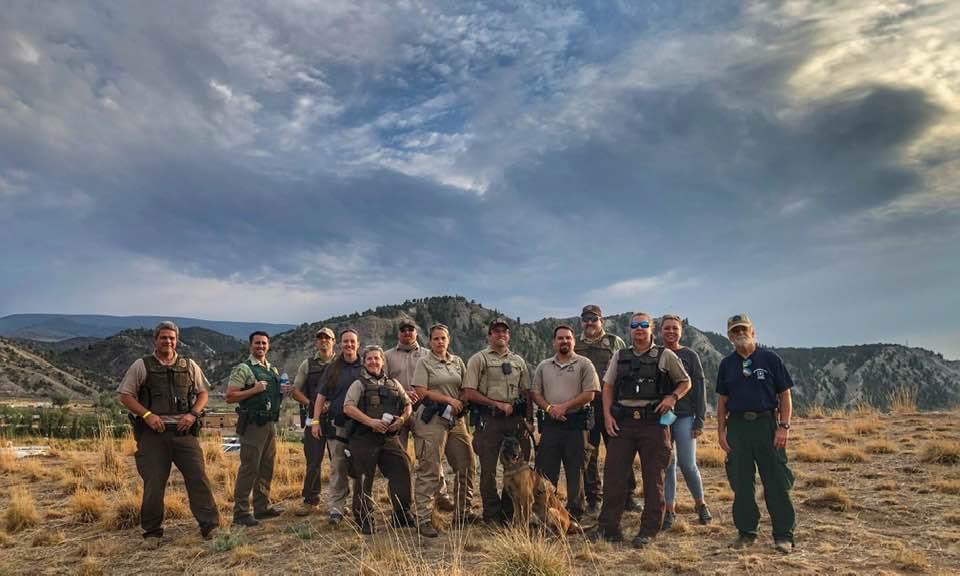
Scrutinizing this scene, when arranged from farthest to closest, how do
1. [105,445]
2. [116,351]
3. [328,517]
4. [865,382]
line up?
[865,382], [116,351], [105,445], [328,517]

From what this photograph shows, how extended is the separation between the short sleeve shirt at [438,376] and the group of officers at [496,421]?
1 centimetres

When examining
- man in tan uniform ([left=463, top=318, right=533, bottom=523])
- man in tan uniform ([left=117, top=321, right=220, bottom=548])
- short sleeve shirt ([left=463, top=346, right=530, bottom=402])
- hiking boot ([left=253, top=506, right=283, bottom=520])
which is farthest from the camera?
hiking boot ([left=253, top=506, right=283, bottom=520])

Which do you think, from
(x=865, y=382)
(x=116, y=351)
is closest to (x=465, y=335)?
(x=116, y=351)

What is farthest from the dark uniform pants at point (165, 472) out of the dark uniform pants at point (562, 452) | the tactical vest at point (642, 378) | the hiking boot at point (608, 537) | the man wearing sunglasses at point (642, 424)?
the tactical vest at point (642, 378)

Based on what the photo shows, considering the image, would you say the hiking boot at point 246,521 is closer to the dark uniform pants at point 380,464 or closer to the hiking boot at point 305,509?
the hiking boot at point 305,509

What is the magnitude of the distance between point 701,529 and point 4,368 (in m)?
83.9

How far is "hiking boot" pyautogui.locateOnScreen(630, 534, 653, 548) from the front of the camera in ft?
20.0

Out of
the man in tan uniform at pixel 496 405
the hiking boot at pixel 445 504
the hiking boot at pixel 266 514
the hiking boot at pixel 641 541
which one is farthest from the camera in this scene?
the hiking boot at pixel 445 504

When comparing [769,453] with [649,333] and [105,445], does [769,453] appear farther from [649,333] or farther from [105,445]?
[105,445]

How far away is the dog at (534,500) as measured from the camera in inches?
244

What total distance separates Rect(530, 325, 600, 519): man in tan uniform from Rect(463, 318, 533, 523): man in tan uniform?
8.8 inches

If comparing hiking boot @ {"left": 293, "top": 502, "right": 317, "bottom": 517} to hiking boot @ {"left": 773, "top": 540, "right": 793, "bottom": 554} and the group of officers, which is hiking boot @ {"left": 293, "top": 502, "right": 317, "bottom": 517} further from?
hiking boot @ {"left": 773, "top": 540, "right": 793, "bottom": 554}

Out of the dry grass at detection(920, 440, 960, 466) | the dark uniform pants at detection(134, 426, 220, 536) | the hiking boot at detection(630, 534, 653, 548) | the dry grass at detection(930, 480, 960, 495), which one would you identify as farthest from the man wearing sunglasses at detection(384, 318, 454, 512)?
the dry grass at detection(920, 440, 960, 466)

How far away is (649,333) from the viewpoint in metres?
6.33
